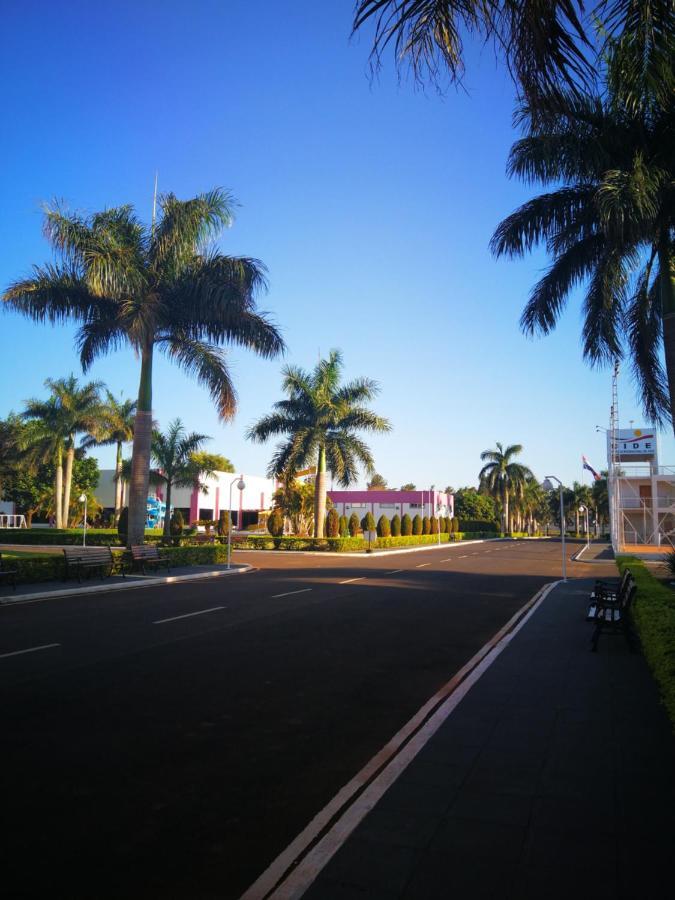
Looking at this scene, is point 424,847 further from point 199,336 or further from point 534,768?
point 199,336

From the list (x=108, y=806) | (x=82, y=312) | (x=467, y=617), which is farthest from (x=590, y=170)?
(x=82, y=312)

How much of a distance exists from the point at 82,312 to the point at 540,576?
18687mm

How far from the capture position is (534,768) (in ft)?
15.3

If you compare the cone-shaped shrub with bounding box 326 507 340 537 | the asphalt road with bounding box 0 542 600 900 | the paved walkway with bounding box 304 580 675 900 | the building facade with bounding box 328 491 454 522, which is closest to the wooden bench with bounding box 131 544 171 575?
the asphalt road with bounding box 0 542 600 900

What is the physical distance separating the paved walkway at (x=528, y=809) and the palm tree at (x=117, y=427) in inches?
1853

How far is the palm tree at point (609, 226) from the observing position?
11.9m

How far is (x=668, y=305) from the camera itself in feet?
42.5

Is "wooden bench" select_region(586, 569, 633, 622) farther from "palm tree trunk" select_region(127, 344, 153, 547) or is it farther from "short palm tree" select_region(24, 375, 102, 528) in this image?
"short palm tree" select_region(24, 375, 102, 528)

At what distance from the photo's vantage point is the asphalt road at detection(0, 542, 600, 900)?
11.8ft

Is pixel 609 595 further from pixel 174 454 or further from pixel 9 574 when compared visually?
pixel 174 454

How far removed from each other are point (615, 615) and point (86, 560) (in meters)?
14.7

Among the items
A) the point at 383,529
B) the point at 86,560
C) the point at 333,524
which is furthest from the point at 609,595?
the point at 383,529

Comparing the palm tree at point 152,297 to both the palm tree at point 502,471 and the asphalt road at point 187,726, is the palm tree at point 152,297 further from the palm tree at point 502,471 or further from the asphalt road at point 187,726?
the palm tree at point 502,471

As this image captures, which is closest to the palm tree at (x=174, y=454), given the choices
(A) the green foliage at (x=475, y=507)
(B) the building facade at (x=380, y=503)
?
(B) the building facade at (x=380, y=503)
